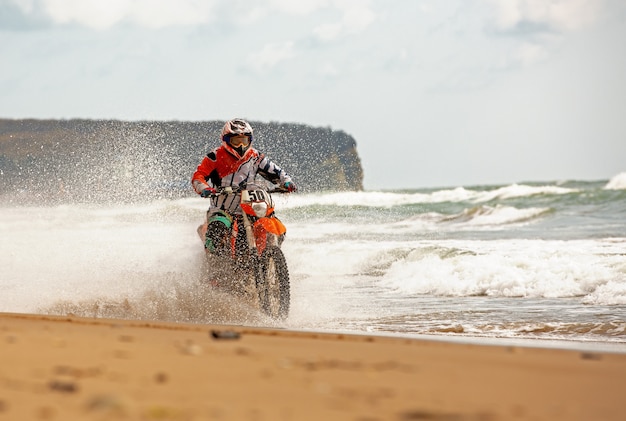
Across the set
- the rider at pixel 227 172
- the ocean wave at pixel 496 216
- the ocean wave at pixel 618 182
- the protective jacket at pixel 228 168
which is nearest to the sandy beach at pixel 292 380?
the rider at pixel 227 172

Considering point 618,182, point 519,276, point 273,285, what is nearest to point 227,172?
point 273,285

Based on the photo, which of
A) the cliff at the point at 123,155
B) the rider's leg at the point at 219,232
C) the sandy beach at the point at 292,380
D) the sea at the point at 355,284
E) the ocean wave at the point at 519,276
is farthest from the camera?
the cliff at the point at 123,155

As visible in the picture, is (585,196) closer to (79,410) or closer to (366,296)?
(366,296)

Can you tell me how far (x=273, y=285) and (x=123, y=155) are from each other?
8626mm

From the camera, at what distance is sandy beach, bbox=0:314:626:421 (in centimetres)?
305

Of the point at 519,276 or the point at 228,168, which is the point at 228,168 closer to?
the point at 228,168

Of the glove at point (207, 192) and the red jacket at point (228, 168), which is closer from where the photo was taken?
the glove at point (207, 192)

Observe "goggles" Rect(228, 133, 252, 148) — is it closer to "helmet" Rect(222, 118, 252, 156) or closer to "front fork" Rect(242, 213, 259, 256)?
"helmet" Rect(222, 118, 252, 156)

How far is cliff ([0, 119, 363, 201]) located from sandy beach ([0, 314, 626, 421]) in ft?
32.7

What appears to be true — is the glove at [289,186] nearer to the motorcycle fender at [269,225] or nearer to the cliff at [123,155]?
the motorcycle fender at [269,225]

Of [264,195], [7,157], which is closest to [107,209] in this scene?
[7,157]

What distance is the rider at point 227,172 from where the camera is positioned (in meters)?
9.95

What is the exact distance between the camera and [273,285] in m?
9.98

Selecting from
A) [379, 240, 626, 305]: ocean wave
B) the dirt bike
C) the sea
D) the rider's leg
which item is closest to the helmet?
the dirt bike
